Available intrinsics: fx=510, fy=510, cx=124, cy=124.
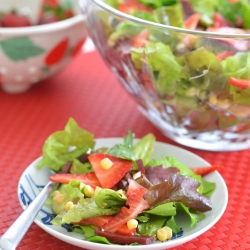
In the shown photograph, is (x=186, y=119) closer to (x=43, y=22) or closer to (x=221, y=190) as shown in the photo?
(x=221, y=190)

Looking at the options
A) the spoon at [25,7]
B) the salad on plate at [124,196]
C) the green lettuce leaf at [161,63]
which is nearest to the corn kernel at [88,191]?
the salad on plate at [124,196]

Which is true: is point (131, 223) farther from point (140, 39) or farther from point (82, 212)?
point (140, 39)

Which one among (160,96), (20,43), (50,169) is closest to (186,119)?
(160,96)

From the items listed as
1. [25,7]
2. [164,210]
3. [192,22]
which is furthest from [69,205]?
[25,7]

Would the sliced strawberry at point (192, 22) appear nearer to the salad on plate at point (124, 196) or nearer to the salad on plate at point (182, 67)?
the salad on plate at point (182, 67)

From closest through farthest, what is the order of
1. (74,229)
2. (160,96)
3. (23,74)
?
(74,229), (160,96), (23,74)

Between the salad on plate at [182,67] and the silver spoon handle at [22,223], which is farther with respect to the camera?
the salad on plate at [182,67]
